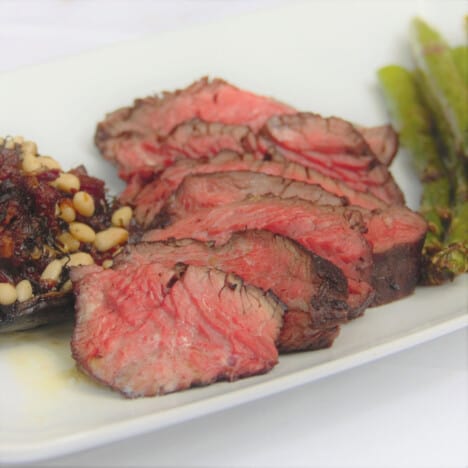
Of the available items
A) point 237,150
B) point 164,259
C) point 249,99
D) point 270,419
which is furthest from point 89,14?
point 270,419

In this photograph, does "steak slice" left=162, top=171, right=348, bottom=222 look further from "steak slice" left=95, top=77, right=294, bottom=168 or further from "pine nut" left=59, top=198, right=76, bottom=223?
"steak slice" left=95, top=77, right=294, bottom=168

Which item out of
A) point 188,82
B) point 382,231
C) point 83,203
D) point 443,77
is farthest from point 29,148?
point 443,77

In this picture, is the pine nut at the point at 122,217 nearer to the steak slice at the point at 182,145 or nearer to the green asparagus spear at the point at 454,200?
the steak slice at the point at 182,145

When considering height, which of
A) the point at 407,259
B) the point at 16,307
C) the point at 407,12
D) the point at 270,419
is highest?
the point at 407,12

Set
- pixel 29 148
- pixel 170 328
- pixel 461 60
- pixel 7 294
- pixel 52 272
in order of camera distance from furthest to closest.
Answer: pixel 461 60
pixel 29 148
pixel 52 272
pixel 7 294
pixel 170 328

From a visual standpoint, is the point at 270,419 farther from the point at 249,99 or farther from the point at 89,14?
the point at 89,14

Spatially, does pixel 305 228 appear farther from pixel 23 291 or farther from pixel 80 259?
pixel 23 291
